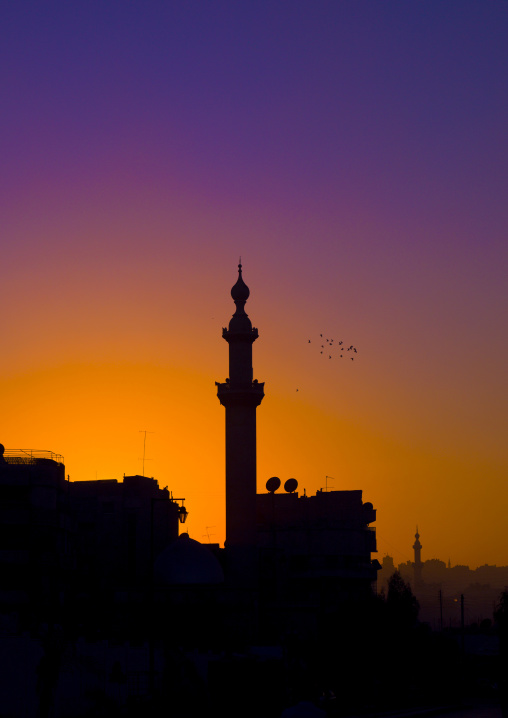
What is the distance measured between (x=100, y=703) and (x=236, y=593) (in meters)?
48.4

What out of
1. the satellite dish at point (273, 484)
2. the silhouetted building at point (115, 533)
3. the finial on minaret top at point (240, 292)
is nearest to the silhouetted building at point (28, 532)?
the silhouetted building at point (115, 533)

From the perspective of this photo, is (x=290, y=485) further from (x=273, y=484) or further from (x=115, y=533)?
(x=115, y=533)

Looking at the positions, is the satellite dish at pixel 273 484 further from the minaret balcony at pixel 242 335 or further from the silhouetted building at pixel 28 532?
the silhouetted building at pixel 28 532

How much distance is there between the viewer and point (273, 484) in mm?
117688

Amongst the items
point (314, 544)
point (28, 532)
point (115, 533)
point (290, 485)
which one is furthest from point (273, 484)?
point (28, 532)

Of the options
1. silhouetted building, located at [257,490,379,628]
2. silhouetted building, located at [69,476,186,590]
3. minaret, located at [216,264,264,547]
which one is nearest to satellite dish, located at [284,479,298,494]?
silhouetted building, located at [257,490,379,628]

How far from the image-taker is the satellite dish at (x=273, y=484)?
117213 millimetres

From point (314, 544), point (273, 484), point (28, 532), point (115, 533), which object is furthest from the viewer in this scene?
point (314, 544)

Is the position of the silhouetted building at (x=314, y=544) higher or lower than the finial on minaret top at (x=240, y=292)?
lower

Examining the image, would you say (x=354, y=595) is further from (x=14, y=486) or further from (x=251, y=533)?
(x=14, y=486)

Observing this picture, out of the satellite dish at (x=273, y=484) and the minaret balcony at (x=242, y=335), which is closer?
the minaret balcony at (x=242, y=335)

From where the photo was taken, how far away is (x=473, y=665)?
4486 inches

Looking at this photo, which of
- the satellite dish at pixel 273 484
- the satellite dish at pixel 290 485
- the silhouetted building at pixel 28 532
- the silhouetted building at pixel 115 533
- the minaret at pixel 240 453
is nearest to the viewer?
the silhouetted building at pixel 28 532

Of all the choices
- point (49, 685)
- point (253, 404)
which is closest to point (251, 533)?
point (253, 404)
